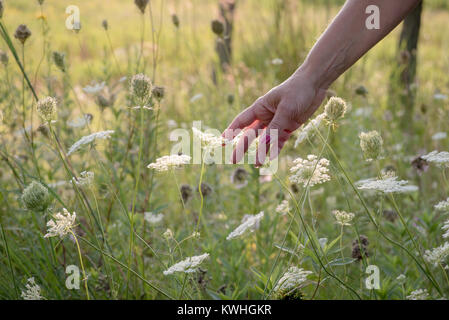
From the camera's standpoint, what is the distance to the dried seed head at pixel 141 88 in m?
1.06

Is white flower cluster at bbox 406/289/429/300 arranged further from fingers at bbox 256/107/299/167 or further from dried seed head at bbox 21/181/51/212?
dried seed head at bbox 21/181/51/212

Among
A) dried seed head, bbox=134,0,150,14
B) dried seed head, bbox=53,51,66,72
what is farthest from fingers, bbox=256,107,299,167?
dried seed head, bbox=53,51,66,72

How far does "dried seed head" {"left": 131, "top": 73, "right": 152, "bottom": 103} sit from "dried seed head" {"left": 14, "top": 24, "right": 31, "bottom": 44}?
0.77 m

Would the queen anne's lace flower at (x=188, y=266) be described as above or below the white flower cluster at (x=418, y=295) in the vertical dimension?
above

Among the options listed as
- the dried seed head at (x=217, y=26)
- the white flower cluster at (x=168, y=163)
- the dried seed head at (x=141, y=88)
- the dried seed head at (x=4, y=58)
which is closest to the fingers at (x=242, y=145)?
the white flower cluster at (x=168, y=163)

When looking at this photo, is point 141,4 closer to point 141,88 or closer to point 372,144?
point 141,88

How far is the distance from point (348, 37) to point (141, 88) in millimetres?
592

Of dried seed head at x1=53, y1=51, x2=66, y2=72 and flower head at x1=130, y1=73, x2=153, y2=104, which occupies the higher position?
dried seed head at x1=53, y1=51, x2=66, y2=72

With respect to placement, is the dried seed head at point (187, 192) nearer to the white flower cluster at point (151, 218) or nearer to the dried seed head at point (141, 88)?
the white flower cluster at point (151, 218)

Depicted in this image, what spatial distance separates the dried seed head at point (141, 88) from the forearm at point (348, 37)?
453 mm

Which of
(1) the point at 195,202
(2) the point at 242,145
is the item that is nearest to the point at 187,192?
(1) the point at 195,202

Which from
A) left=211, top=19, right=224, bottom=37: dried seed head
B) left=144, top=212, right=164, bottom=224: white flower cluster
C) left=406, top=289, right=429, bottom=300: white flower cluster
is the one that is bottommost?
left=406, top=289, right=429, bottom=300: white flower cluster

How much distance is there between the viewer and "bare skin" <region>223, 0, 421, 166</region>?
118 centimetres

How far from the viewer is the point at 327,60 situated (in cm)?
123
